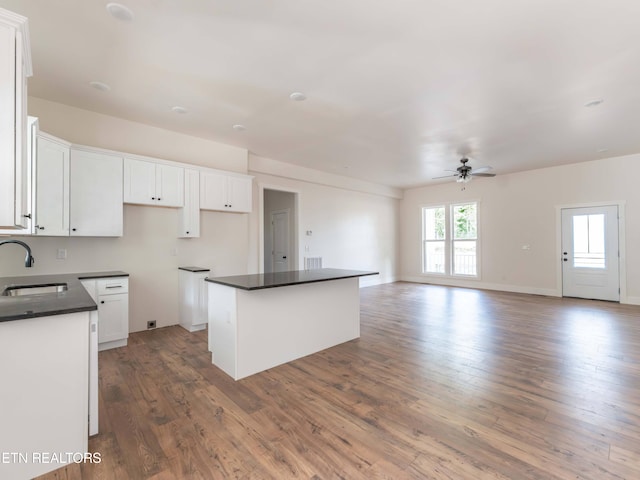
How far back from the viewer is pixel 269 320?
3094 millimetres

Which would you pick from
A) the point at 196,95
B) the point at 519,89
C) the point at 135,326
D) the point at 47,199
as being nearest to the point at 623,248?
the point at 519,89

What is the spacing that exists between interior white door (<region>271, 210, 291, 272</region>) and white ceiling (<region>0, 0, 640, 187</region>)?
2.73 m

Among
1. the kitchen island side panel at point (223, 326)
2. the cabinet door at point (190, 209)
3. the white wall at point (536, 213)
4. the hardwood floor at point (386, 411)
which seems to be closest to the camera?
the hardwood floor at point (386, 411)

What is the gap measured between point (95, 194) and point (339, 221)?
17.3 feet

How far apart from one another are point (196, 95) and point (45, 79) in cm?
148

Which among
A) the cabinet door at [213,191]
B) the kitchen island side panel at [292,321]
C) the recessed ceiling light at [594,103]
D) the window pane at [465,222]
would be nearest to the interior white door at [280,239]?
the cabinet door at [213,191]

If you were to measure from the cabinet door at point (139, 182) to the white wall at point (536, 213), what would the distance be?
7.46 m

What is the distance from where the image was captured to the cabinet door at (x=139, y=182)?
4000 millimetres

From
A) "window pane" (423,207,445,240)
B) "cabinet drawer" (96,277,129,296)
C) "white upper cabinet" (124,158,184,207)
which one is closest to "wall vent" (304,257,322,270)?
"white upper cabinet" (124,158,184,207)

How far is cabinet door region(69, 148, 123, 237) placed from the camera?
11.8ft

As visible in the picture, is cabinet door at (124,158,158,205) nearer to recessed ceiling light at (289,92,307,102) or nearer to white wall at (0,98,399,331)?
white wall at (0,98,399,331)

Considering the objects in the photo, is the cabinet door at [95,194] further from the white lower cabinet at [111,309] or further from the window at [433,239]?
the window at [433,239]

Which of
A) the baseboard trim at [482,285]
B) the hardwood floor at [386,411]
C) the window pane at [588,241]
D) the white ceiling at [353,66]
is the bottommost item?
the hardwood floor at [386,411]

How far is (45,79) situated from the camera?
3.18m
